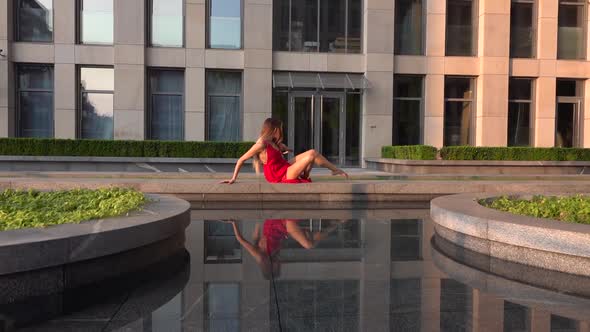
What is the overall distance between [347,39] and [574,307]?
20.2 meters

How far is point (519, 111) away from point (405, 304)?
21940 mm

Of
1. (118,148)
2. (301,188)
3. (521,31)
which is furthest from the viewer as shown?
(521,31)

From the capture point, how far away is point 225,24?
72.9 feet

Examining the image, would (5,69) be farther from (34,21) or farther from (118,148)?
(118,148)

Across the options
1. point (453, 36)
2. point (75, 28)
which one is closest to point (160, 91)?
point (75, 28)

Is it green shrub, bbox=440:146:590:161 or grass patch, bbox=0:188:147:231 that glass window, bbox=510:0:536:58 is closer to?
green shrub, bbox=440:146:590:161

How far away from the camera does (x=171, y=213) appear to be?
5926 mm

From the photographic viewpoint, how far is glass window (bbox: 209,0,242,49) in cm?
2220

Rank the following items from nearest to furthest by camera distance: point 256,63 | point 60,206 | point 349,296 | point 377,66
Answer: point 349,296 → point 60,206 → point 256,63 → point 377,66

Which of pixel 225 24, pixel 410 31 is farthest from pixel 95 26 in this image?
pixel 410 31

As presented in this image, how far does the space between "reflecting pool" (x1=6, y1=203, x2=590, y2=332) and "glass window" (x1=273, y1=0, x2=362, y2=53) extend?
17.2 meters

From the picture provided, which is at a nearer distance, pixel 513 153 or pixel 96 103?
pixel 513 153

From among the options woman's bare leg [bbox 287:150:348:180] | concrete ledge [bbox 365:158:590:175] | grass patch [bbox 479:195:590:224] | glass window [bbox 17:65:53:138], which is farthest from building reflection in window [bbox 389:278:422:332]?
glass window [bbox 17:65:53:138]

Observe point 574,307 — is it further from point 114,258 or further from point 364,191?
point 364,191
